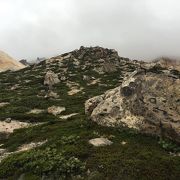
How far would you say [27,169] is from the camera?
19547 millimetres

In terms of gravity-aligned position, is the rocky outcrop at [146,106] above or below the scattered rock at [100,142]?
above

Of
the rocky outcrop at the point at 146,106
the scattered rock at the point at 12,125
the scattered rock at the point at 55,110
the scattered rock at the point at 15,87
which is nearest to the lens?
the rocky outcrop at the point at 146,106

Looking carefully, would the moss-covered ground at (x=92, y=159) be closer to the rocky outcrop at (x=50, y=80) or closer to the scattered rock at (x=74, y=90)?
the scattered rock at (x=74, y=90)

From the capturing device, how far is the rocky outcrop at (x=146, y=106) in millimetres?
24453

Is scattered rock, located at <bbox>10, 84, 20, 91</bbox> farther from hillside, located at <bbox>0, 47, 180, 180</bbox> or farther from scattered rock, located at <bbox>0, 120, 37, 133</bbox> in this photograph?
scattered rock, located at <bbox>0, 120, 37, 133</bbox>

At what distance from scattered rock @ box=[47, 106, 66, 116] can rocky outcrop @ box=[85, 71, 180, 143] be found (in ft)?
54.9

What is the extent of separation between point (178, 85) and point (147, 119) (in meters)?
3.71

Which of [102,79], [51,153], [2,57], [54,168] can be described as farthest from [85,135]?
[2,57]

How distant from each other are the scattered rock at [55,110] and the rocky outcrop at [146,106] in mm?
16737

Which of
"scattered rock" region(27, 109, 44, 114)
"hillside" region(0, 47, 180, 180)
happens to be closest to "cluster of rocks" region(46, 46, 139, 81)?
"scattered rock" region(27, 109, 44, 114)

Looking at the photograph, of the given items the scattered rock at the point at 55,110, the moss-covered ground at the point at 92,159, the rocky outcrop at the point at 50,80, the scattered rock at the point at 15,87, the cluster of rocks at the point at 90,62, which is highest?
the cluster of rocks at the point at 90,62

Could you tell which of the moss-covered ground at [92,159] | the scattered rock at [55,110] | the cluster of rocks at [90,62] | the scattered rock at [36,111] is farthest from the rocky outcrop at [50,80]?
the moss-covered ground at [92,159]

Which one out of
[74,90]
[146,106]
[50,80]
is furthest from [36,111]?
[50,80]

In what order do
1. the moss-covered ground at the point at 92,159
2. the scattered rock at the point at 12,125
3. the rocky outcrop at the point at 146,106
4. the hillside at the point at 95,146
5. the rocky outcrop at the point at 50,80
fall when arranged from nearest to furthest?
the moss-covered ground at the point at 92,159 → the hillside at the point at 95,146 → the rocky outcrop at the point at 146,106 → the scattered rock at the point at 12,125 → the rocky outcrop at the point at 50,80
